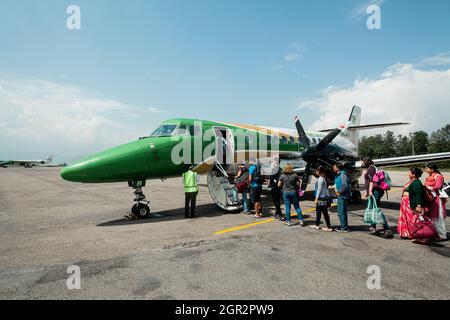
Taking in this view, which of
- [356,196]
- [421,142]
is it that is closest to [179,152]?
[356,196]

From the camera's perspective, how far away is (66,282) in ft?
13.5

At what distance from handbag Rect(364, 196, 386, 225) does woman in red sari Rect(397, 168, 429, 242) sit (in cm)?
49

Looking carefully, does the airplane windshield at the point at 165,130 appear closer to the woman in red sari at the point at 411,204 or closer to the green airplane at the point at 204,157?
the green airplane at the point at 204,157

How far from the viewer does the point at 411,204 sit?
6.20m

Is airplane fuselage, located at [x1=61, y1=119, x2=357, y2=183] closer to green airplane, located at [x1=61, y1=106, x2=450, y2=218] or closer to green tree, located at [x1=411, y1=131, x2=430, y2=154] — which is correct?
green airplane, located at [x1=61, y1=106, x2=450, y2=218]

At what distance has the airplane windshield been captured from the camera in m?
9.88

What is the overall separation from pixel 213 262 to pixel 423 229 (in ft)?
17.0

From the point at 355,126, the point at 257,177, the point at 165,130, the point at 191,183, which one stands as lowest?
the point at 191,183

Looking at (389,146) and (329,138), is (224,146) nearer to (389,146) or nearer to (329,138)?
(329,138)

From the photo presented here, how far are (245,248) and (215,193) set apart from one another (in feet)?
15.8

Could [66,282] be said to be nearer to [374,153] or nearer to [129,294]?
[129,294]

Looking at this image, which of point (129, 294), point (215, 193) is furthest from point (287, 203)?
point (129, 294)

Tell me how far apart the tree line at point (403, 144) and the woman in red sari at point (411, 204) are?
10323cm

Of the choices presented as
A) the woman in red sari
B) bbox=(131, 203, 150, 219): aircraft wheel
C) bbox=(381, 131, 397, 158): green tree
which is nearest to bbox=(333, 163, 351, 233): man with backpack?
the woman in red sari
